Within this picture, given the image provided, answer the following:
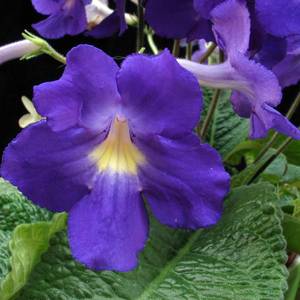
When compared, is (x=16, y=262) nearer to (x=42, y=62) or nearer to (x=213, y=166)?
(x=213, y=166)

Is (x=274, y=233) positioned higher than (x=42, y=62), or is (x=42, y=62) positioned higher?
(x=274, y=233)

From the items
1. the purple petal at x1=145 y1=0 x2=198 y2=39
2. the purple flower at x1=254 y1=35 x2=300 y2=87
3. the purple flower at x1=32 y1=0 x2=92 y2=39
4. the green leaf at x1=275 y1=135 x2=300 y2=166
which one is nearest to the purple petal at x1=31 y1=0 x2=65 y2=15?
the purple flower at x1=32 y1=0 x2=92 y2=39

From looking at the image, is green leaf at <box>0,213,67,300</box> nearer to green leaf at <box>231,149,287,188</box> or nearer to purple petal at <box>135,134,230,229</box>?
purple petal at <box>135,134,230,229</box>

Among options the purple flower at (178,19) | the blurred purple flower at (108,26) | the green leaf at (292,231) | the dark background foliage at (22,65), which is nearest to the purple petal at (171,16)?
the purple flower at (178,19)

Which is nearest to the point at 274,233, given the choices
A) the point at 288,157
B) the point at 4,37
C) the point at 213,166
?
the point at 213,166

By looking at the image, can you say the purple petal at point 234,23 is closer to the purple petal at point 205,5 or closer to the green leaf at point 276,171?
the purple petal at point 205,5

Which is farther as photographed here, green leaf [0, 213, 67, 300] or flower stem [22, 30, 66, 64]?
flower stem [22, 30, 66, 64]

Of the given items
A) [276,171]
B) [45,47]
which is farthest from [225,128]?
[45,47]
